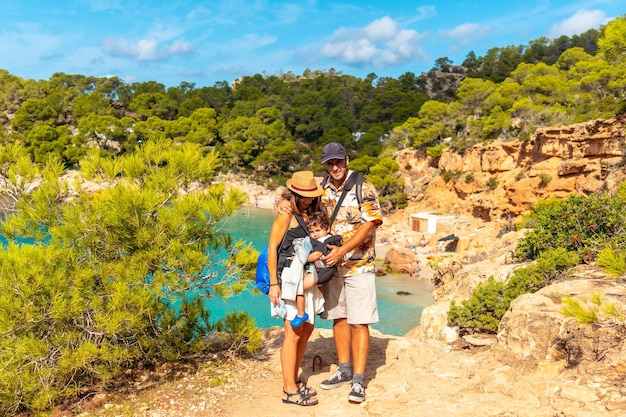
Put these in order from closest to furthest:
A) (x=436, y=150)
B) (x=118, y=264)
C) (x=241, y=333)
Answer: (x=118, y=264) → (x=241, y=333) → (x=436, y=150)

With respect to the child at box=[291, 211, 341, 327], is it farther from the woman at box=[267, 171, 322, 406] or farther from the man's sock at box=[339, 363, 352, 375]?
the man's sock at box=[339, 363, 352, 375]

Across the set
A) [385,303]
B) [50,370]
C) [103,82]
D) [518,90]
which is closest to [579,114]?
[518,90]

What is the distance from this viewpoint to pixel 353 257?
3.34m

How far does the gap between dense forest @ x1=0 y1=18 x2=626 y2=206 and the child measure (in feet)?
70.3

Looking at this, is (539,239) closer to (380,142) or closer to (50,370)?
(50,370)

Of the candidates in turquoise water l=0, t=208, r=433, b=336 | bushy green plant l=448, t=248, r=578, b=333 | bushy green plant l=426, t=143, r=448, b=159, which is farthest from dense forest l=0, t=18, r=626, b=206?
bushy green plant l=448, t=248, r=578, b=333

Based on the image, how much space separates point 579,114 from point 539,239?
73.0 feet

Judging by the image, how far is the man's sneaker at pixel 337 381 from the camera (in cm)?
354

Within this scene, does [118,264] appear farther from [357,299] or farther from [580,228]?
[580,228]

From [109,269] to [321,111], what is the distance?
164 ft

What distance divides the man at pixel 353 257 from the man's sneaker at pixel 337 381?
5.7 inches

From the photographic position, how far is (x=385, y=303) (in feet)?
52.7

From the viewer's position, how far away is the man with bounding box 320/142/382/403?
326 centimetres

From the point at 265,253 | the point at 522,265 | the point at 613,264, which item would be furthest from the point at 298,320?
the point at 522,265
